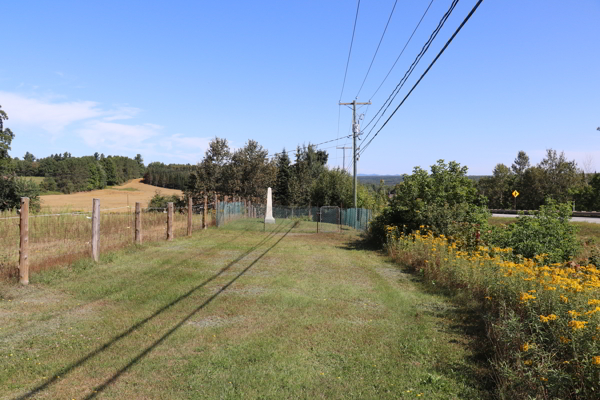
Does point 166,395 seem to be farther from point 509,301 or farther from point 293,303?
point 509,301

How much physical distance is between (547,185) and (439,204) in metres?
47.6

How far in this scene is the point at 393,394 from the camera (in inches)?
169

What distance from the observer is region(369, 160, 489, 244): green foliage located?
14.3 meters

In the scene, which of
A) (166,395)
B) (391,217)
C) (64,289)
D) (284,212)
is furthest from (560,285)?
(284,212)

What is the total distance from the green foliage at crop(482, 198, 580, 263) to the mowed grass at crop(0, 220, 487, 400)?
11.4ft

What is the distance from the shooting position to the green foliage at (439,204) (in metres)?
14.3

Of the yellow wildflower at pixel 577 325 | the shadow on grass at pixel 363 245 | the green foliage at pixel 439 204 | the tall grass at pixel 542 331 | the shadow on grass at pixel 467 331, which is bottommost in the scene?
the shadow on grass at pixel 363 245

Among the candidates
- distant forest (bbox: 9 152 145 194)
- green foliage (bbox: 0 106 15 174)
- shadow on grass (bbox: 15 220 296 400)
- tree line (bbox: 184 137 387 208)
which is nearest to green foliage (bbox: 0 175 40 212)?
green foliage (bbox: 0 106 15 174)

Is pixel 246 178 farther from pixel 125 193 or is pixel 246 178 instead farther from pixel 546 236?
pixel 125 193

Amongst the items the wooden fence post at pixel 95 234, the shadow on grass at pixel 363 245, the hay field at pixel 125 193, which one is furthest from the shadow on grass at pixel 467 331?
the hay field at pixel 125 193

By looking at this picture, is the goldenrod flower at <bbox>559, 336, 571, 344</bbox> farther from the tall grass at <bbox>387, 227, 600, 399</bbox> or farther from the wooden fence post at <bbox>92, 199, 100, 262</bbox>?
the wooden fence post at <bbox>92, 199, 100, 262</bbox>

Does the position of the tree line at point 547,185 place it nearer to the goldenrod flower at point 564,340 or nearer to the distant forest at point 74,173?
the goldenrod flower at point 564,340

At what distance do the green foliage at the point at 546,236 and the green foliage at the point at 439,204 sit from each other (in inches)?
69.7

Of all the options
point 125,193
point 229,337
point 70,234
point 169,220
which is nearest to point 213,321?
point 229,337
